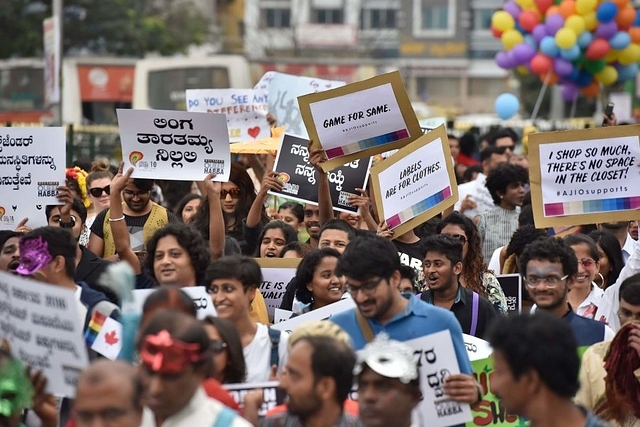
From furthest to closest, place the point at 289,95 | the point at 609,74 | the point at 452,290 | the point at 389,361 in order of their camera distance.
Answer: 1. the point at 609,74
2. the point at 289,95
3. the point at 452,290
4. the point at 389,361

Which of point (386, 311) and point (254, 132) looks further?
point (254, 132)

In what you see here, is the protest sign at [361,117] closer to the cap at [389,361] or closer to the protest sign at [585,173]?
the protest sign at [585,173]

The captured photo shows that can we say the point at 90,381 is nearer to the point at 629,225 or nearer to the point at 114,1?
the point at 629,225

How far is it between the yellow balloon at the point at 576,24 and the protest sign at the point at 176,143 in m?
10.9

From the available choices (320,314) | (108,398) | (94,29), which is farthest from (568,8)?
(94,29)

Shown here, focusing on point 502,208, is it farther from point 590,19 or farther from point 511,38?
point 511,38

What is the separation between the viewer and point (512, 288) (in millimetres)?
8961

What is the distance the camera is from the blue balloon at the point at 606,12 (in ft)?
64.4

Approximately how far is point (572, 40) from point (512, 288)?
11.3 metres

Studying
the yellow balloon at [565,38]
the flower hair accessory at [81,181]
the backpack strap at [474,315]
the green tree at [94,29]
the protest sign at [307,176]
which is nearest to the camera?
the backpack strap at [474,315]

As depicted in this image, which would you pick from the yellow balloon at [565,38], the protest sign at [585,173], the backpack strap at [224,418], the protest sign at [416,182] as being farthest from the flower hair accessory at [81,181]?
the yellow balloon at [565,38]

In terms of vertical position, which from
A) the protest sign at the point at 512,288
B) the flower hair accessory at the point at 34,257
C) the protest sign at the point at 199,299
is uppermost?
the flower hair accessory at the point at 34,257

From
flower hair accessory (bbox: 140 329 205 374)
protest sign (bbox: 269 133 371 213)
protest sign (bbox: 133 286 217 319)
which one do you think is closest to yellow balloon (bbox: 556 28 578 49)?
protest sign (bbox: 269 133 371 213)

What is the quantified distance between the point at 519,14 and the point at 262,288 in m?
13.3
